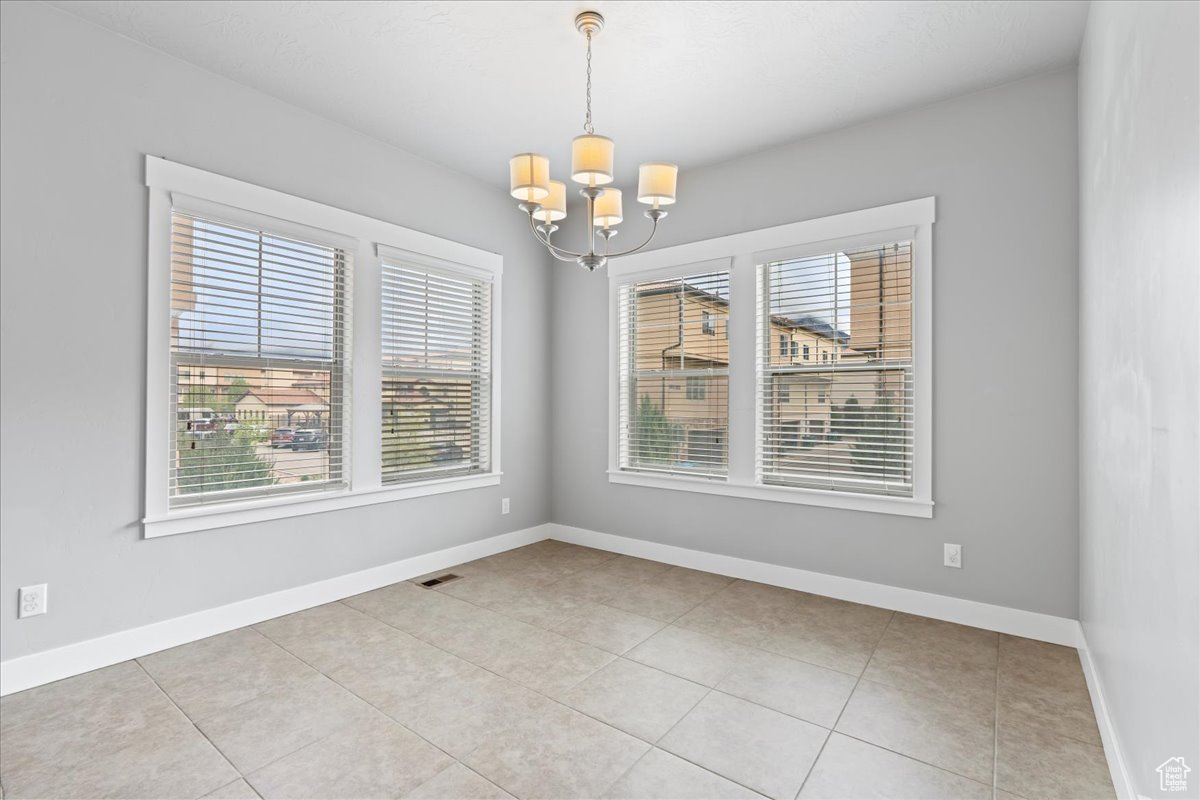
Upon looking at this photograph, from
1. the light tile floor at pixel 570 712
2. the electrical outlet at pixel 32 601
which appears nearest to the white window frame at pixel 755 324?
the light tile floor at pixel 570 712

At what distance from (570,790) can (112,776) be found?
1.46 m

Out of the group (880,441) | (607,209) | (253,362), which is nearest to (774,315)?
(880,441)

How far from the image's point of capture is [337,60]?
281 centimetres

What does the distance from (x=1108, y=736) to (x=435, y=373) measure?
3813 mm

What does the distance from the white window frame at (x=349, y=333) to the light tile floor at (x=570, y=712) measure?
64cm

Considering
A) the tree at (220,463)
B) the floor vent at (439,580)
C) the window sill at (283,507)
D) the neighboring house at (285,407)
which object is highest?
the neighboring house at (285,407)

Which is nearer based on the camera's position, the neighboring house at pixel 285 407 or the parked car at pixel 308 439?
the neighboring house at pixel 285 407

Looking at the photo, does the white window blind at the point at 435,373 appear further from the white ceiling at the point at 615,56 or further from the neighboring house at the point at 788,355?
the neighboring house at the point at 788,355

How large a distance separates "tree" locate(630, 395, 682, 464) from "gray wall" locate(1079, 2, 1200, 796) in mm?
2456

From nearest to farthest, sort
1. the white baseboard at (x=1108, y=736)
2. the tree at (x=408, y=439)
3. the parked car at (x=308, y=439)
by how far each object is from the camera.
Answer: the white baseboard at (x=1108, y=736), the parked car at (x=308, y=439), the tree at (x=408, y=439)

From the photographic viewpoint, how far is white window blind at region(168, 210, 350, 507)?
2852 mm

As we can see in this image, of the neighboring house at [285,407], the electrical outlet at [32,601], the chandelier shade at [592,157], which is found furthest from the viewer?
the neighboring house at [285,407]

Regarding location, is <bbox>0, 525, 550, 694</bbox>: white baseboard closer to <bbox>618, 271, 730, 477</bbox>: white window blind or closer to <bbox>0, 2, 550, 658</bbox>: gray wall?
<bbox>0, 2, 550, 658</bbox>: gray wall

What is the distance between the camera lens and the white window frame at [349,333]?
107 inches
